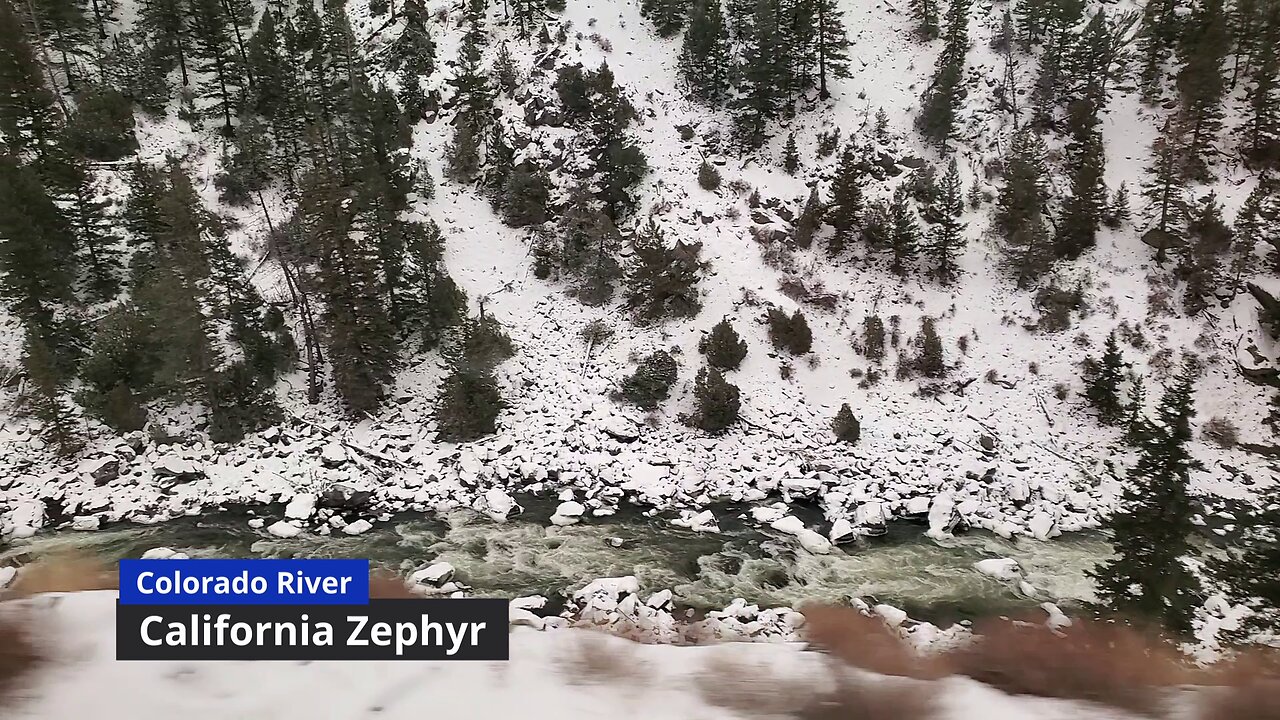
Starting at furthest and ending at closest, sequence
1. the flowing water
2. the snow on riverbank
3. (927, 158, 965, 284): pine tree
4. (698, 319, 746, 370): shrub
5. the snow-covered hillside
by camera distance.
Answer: (927, 158, 965, 284): pine tree → (698, 319, 746, 370): shrub → the snow-covered hillside → the flowing water → the snow on riverbank

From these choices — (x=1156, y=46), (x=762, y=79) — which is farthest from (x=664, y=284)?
(x=1156, y=46)

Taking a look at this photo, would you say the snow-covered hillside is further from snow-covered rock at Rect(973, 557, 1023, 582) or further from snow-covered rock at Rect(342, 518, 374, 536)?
snow-covered rock at Rect(973, 557, 1023, 582)

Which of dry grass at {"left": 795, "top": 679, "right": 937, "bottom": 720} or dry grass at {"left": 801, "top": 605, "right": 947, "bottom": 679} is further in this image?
dry grass at {"left": 801, "top": 605, "right": 947, "bottom": 679}

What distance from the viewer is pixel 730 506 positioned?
15.6 meters

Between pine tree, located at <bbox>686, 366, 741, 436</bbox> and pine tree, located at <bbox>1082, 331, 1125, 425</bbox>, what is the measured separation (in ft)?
34.2

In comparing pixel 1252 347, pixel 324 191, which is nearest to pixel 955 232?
pixel 1252 347

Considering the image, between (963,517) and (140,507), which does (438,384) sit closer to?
(140,507)

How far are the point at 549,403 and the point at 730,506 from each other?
6.47 m

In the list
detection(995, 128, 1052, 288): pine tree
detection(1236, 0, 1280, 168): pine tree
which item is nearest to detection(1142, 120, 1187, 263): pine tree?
detection(1236, 0, 1280, 168): pine tree

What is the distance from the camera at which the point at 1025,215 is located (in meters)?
22.0

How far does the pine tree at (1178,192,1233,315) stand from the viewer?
19.4 metres

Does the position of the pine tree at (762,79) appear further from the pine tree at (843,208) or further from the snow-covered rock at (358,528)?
the snow-covered rock at (358,528)

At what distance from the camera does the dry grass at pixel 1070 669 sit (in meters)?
4.77

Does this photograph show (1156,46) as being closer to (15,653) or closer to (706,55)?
(706,55)
